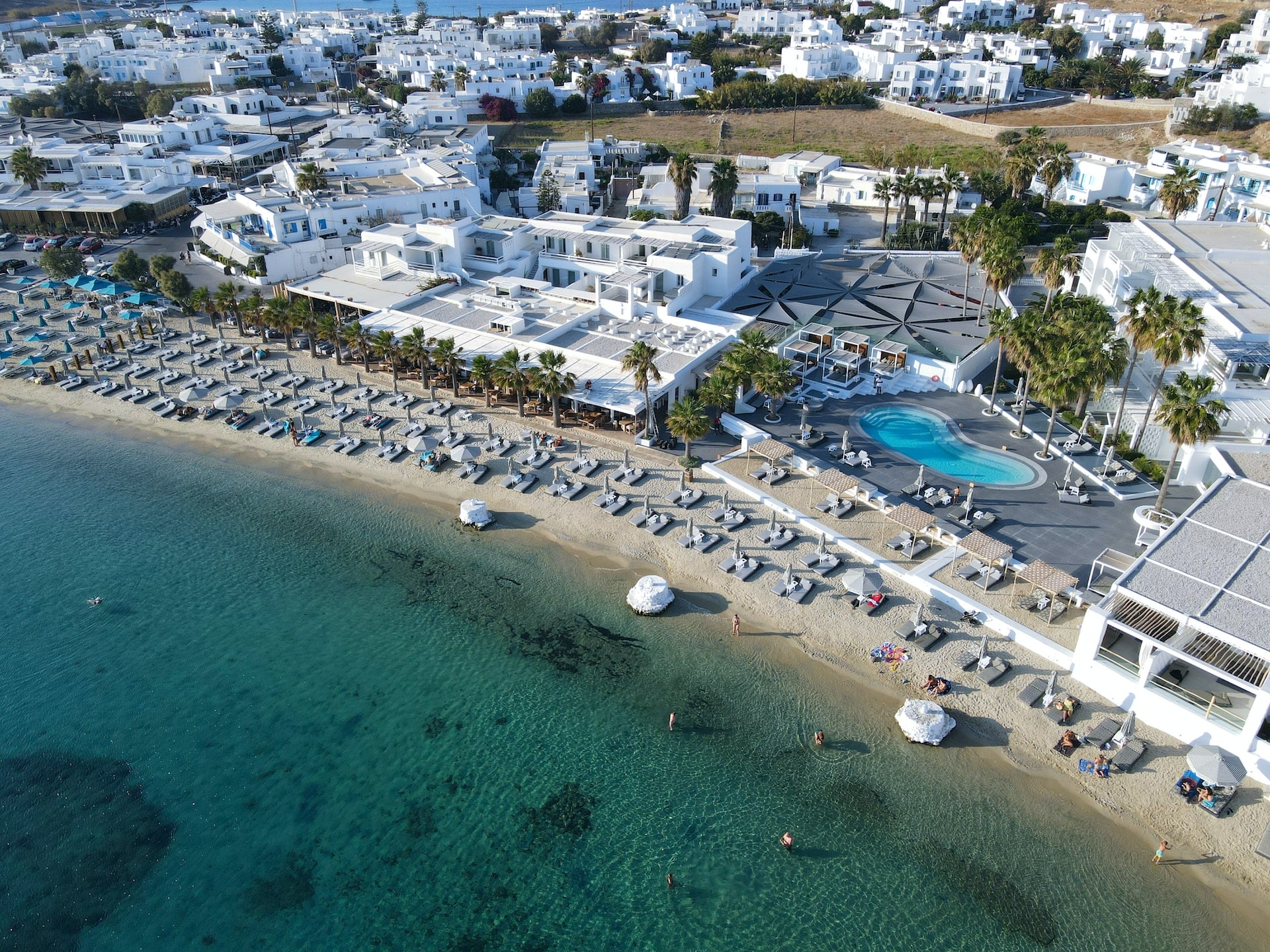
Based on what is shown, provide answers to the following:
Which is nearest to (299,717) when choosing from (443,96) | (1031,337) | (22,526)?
(22,526)

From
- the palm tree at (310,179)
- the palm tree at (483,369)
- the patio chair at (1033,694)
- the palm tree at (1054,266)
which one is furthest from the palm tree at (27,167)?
the patio chair at (1033,694)

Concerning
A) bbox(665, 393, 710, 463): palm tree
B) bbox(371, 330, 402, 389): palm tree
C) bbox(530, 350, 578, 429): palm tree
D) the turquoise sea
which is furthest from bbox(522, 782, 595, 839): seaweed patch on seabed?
bbox(371, 330, 402, 389): palm tree

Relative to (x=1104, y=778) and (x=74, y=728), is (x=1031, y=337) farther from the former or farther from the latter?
(x=74, y=728)

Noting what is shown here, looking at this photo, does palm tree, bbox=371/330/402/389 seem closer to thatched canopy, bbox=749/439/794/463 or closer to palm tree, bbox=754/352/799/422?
palm tree, bbox=754/352/799/422

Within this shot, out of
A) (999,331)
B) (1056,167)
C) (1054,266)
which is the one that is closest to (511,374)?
(999,331)

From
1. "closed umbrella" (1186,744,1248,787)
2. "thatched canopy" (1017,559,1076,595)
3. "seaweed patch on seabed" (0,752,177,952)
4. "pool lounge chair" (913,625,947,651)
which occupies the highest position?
"thatched canopy" (1017,559,1076,595)

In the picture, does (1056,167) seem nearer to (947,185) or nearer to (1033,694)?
(947,185)
